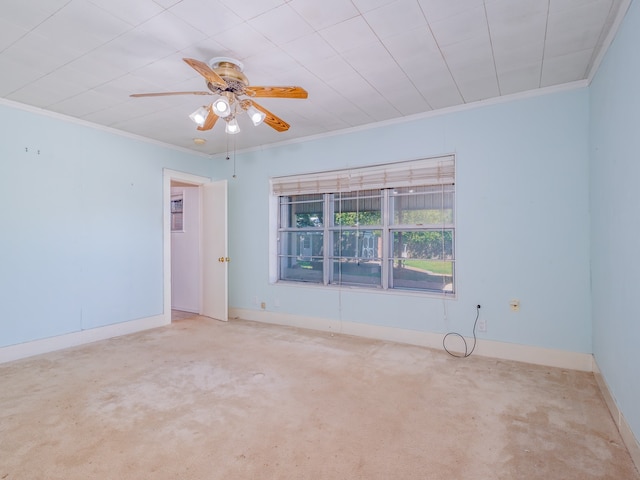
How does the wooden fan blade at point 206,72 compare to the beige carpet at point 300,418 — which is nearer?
the beige carpet at point 300,418

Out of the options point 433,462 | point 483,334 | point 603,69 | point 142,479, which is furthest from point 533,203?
point 142,479

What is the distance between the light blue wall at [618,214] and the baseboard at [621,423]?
50mm

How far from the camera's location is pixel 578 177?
2986 millimetres

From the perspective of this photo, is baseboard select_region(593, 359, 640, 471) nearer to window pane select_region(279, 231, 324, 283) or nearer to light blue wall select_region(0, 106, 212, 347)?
window pane select_region(279, 231, 324, 283)

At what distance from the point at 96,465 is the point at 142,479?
1.06 ft

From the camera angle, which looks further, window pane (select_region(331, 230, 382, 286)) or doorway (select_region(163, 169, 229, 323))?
doorway (select_region(163, 169, 229, 323))

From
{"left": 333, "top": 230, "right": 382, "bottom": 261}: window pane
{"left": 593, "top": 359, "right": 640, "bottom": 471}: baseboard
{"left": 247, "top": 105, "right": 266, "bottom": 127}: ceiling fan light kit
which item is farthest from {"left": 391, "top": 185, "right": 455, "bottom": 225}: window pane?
{"left": 247, "top": 105, "right": 266, "bottom": 127}: ceiling fan light kit

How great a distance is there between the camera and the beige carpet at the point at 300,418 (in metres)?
1.76

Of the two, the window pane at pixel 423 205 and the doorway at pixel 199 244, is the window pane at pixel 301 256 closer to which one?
the doorway at pixel 199 244

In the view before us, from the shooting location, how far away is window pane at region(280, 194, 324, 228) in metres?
4.67

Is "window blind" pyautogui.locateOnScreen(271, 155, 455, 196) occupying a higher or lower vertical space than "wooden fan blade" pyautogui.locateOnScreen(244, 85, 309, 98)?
lower

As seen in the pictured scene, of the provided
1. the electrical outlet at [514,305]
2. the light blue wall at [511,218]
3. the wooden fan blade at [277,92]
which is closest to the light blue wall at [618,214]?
the light blue wall at [511,218]

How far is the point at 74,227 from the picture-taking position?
378 cm

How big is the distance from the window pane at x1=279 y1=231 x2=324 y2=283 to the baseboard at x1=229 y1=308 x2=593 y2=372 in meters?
0.60
